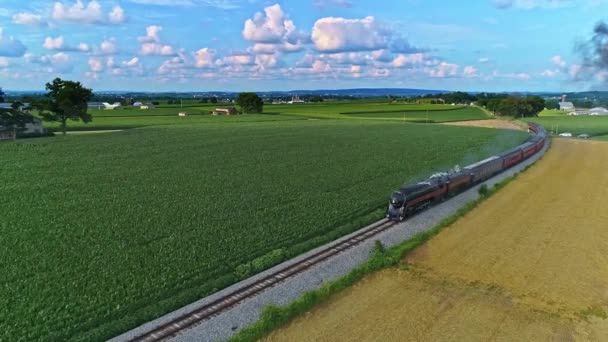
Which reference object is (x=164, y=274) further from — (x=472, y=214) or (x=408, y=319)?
(x=472, y=214)

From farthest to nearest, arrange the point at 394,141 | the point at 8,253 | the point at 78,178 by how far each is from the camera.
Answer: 1. the point at 394,141
2. the point at 78,178
3. the point at 8,253

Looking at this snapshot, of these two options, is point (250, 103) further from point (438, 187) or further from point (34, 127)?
point (438, 187)

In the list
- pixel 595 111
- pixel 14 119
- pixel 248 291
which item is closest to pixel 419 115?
pixel 595 111

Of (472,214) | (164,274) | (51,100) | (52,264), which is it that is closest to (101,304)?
(164,274)

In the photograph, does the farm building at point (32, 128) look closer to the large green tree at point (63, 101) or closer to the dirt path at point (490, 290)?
the large green tree at point (63, 101)

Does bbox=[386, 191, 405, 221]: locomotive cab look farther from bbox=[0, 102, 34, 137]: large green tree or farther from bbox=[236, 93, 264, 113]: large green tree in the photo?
bbox=[236, 93, 264, 113]: large green tree

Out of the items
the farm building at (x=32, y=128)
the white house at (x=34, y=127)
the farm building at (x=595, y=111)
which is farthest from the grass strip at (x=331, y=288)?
the farm building at (x=595, y=111)

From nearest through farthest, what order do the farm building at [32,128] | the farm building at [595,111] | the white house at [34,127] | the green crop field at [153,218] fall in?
the green crop field at [153,218] < the farm building at [32,128] < the white house at [34,127] < the farm building at [595,111]
